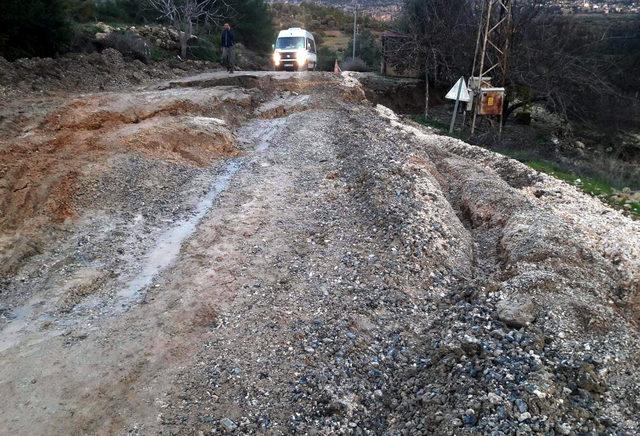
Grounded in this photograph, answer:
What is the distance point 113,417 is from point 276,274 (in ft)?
9.19

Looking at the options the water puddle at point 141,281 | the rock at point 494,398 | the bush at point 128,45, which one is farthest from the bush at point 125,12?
the rock at point 494,398

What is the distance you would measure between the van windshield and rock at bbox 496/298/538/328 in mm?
21069

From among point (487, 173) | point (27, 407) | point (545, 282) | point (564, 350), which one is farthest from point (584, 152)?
point (27, 407)

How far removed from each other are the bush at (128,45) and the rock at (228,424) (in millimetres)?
18424

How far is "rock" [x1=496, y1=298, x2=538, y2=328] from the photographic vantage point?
5270mm

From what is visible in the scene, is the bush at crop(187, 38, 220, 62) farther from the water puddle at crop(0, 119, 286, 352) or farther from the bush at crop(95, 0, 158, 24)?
the water puddle at crop(0, 119, 286, 352)

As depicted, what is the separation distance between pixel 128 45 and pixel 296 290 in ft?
58.0

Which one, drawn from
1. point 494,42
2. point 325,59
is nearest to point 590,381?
point 494,42

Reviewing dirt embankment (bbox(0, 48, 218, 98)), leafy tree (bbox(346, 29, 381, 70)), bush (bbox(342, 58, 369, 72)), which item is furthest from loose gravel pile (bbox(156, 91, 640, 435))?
leafy tree (bbox(346, 29, 381, 70))

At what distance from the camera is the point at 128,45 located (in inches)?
803

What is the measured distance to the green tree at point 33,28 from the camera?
15.0 m

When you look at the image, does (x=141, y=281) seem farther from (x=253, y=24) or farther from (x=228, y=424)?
(x=253, y=24)

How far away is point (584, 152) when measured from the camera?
19656mm

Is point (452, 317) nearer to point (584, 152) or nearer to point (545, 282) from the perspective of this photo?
point (545, 282)
